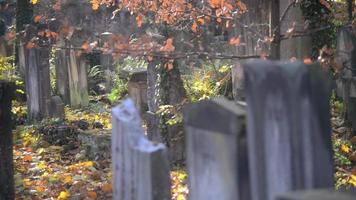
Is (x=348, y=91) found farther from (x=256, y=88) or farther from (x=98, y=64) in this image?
(x=98, y=64)

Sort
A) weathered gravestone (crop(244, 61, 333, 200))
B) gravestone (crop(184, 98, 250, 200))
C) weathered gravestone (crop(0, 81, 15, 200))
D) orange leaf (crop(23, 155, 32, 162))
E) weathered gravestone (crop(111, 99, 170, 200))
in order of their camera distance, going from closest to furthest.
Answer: weathered gravestone (crop(244, 61, 333, 200)), gravestone (crop(184, 98, 250, 200)), weathered gravestone (crop(111, 99, 170, 200)), weathered gravestone (crop(0, 81, 15, 200)), orange leaf (crop(23, 155, 32, 162))

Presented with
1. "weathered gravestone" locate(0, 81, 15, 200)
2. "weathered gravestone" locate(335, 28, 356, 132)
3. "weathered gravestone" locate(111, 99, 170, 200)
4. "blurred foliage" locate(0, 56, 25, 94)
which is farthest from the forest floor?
"weathered gravestone" locate(111, 99, 170, 200)

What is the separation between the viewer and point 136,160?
2.46 meters

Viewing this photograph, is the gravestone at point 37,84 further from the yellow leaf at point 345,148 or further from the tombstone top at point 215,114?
the tombstone top at point 215,114

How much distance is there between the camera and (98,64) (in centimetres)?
1877

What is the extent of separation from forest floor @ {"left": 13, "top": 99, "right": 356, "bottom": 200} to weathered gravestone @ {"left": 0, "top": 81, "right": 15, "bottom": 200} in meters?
1.13

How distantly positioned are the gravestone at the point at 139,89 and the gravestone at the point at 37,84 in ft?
6.29

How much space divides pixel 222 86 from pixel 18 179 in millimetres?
3793

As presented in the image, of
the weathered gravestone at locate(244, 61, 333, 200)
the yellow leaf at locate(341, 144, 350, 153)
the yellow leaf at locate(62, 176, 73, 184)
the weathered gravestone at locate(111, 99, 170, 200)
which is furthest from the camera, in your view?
the yellow leaf at locate(62, 176, 73, 184)

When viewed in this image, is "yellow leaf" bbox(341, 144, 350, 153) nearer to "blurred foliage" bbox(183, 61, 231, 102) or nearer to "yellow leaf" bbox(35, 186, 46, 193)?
"blurred foliage" bbox(183, 61, 231, 102)

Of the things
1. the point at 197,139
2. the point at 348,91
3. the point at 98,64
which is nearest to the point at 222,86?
the point at 348,91

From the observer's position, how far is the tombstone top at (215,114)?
2.13 metres

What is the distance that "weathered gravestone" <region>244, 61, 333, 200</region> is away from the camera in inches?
79.4

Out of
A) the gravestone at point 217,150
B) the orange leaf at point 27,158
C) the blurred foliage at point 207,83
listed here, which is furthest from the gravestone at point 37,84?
the gravestone at point 217,150
